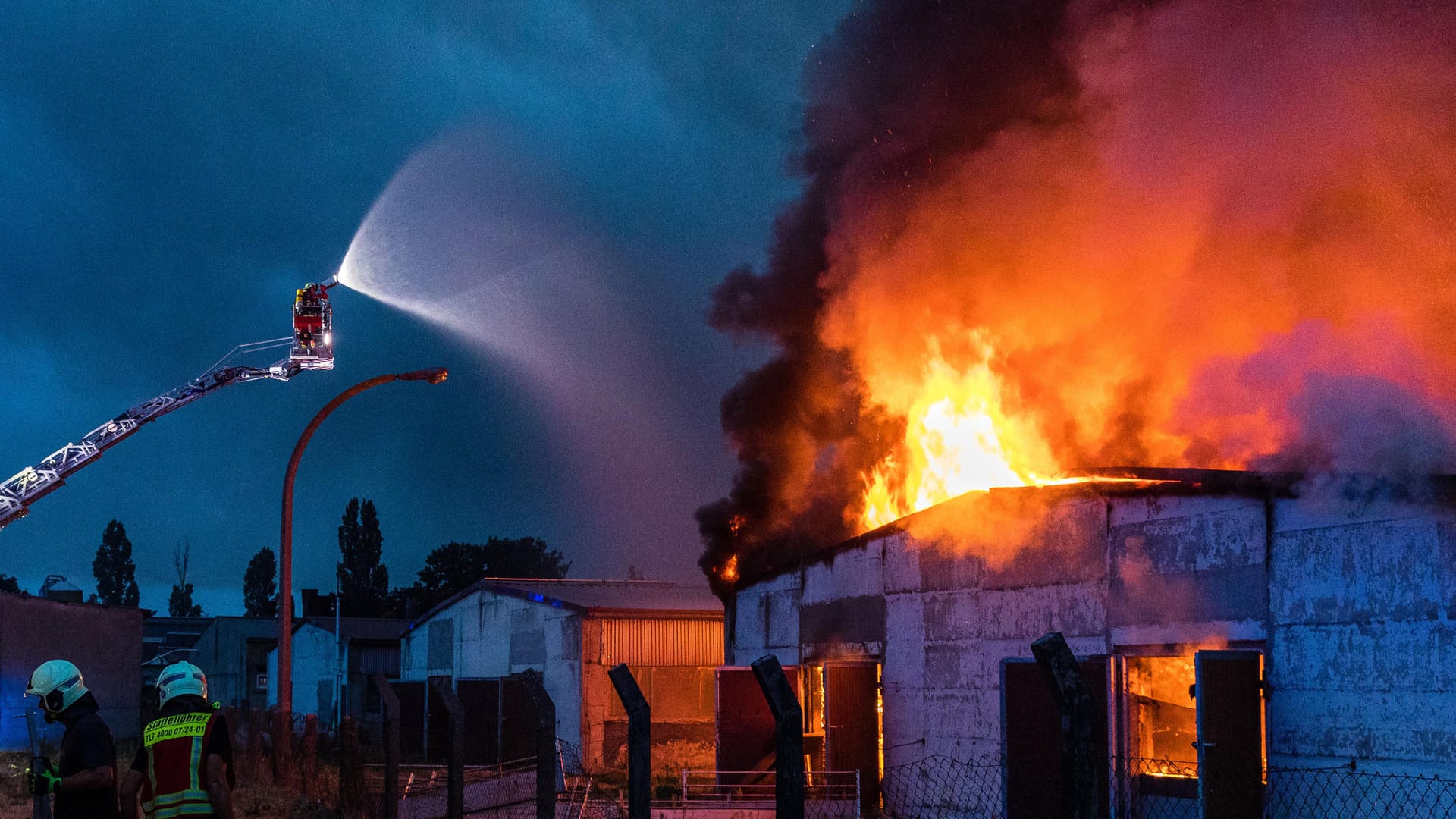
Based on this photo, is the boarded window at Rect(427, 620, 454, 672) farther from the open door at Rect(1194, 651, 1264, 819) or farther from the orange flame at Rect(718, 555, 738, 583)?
the open door at Rect(1194, 651, 1264, 819)

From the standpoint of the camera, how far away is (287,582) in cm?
1761

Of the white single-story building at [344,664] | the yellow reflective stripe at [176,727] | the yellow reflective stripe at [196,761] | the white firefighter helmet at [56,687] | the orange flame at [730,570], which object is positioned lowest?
the white single-story building at [344,664]

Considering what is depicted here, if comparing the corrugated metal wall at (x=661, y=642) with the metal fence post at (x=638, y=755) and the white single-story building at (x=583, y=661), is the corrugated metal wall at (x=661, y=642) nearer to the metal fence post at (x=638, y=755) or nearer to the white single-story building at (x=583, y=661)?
the white single-story building at (x=583, y=661)

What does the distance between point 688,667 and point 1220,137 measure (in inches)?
639

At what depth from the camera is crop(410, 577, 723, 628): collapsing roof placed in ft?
98.6

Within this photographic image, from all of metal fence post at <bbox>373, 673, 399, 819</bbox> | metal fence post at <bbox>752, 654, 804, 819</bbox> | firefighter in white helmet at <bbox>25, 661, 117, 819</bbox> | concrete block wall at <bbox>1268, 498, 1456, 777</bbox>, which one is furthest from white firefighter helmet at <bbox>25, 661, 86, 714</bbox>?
concrete block wall at <bbox>1268, 498, 1456, 777</bbox>

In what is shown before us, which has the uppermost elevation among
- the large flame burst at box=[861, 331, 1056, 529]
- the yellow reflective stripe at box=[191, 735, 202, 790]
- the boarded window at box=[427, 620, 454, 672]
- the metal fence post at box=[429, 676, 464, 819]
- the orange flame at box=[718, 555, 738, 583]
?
the large flame burst at box=[861, 331, 1056, 529]

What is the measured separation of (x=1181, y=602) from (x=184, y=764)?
966 centimetres

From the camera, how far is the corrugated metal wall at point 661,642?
29.3 m

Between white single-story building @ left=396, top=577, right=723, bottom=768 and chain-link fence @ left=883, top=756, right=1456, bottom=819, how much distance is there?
413 inches

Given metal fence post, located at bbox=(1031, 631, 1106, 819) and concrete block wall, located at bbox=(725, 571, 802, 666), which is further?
concrete block wall, located at bbox=(725, 571, 802, 666)

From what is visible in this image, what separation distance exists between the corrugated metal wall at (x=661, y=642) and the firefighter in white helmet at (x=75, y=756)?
2237cm

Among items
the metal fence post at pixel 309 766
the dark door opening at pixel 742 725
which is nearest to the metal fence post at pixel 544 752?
the metal fence post at pixel 309 766

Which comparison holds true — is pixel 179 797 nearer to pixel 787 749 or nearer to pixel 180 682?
pixel 180 682
